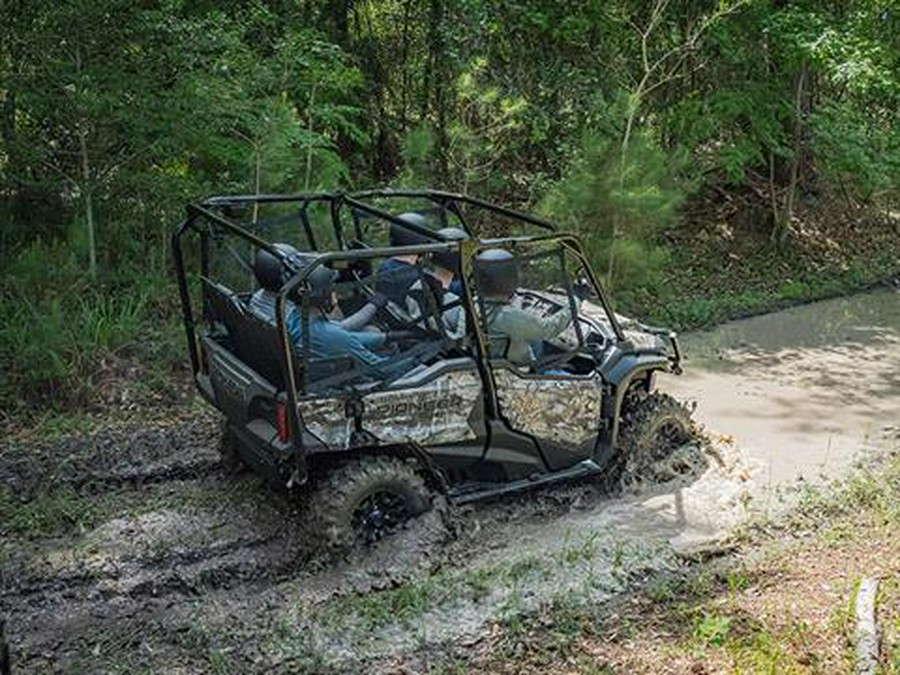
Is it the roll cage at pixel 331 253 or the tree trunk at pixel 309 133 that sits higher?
the tree trunk at pixel 309 133

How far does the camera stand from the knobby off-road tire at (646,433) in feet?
21.4

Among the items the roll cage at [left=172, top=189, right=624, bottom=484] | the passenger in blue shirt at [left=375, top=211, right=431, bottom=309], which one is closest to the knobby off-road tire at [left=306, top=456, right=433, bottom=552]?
the roll cage at [left=172, top=189, right=624, bottom=484]

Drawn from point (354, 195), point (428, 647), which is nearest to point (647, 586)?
point (428, 647)

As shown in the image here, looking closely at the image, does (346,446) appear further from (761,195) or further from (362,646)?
(761,195)

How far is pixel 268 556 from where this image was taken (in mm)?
5402

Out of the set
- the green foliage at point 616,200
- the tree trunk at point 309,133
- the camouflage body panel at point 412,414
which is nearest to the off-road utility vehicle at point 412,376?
the camouflage body panel at point 412,414

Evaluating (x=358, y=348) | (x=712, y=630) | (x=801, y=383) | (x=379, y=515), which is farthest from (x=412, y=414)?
(x=801, y=383)

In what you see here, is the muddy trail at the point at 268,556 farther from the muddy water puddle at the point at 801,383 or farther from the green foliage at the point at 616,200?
the green foliage at the point at 616,200

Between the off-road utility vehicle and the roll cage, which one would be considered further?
the off-road utility vehicle

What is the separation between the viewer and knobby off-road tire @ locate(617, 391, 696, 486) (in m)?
6.52

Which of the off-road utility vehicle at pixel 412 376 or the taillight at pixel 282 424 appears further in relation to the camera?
the off-road utility vehicle at pixel 412 376

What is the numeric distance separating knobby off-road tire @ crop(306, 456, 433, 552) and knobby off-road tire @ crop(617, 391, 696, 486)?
1.61 metres

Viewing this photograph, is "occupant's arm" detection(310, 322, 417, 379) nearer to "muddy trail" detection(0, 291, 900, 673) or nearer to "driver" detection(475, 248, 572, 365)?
"driver" detection(475, 248, 572, 365)

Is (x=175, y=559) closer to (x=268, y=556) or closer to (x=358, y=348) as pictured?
(x=268, y=556)
